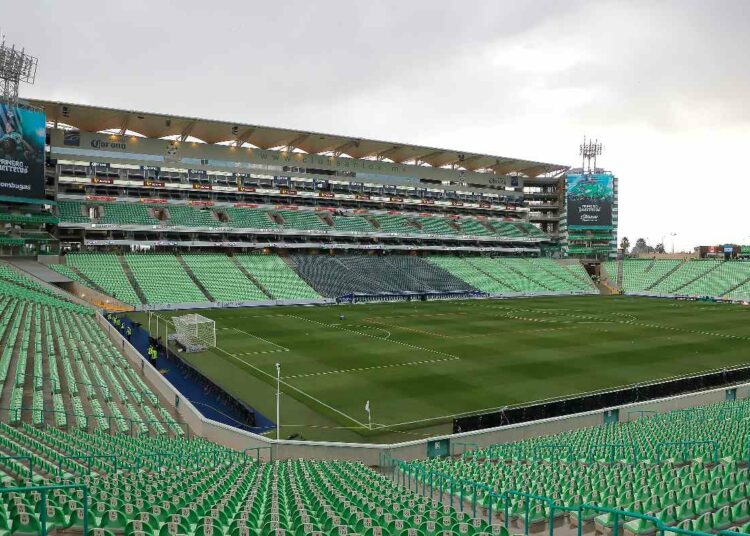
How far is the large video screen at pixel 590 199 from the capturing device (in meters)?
89.7

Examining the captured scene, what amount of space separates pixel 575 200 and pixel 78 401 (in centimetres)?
8640

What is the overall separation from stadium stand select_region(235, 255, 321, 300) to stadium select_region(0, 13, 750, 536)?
44 centimetres

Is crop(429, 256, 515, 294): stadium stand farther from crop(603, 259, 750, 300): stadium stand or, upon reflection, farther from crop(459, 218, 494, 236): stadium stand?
crop(603, 259, 750, 300): stadium stand

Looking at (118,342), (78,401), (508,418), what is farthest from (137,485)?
(118,342)

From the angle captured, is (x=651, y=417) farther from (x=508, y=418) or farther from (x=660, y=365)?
(x=660, y=365)

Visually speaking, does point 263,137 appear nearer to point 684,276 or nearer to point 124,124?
point 124,124

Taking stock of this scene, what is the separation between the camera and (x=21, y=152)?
47.5 meters

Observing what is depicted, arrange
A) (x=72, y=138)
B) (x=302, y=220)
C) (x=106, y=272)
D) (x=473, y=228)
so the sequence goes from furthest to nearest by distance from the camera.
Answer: (x=473, y=228), (x=302, y=220), (x=72, y=138), (x=106, y=272)

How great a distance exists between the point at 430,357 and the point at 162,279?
123 feet

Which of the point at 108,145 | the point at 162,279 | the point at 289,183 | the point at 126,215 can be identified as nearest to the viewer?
the point at 162,279

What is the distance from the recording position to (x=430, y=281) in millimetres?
74250

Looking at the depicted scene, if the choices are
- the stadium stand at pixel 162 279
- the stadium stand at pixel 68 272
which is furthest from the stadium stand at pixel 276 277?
the stadium stand at pixel 68 272

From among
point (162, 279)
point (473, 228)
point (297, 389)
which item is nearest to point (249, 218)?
point (162, 279)

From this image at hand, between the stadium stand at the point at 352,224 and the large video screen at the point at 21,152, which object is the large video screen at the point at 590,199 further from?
the large video screen at the point at 21,152
